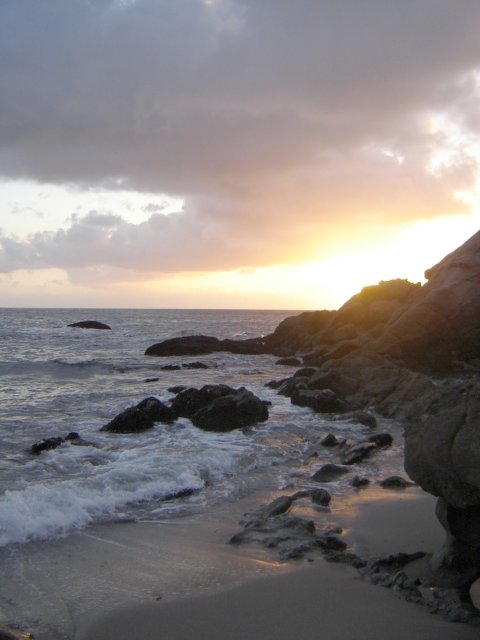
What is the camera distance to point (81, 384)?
29.4 m

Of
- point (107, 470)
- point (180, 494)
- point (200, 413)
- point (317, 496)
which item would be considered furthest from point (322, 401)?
point (180, 494)

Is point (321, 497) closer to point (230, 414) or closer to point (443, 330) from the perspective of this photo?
point (230, 414)

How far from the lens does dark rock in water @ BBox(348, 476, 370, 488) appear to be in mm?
11027

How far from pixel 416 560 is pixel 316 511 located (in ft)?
8.30

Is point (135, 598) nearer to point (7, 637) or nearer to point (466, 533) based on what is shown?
point (7, 637)

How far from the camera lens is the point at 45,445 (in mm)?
14312

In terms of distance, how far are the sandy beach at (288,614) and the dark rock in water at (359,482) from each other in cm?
359

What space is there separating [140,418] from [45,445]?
11.7 feet

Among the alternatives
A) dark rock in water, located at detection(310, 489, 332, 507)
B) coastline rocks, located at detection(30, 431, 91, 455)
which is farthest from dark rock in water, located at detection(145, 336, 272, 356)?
dark rock in water, located at detection(310, 489, 332, 507)

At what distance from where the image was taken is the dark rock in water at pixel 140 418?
1695cm

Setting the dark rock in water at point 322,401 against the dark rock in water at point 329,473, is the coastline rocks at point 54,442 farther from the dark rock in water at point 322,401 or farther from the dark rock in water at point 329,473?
the dark rock in water at point 322,401

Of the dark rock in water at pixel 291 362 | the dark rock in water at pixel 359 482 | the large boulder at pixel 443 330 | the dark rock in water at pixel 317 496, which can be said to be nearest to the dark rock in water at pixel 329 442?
the dark rock in water at pixel 359 482

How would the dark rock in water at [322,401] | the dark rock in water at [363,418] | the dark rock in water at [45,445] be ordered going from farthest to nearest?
the dark rock in water at [322,401] < the dark rock in water at [363,418] < the dark rock in water at [45,445]

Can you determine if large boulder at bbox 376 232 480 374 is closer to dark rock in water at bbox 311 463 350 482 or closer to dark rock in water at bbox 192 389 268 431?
dark rock in water at bbox 192 389 268 431
